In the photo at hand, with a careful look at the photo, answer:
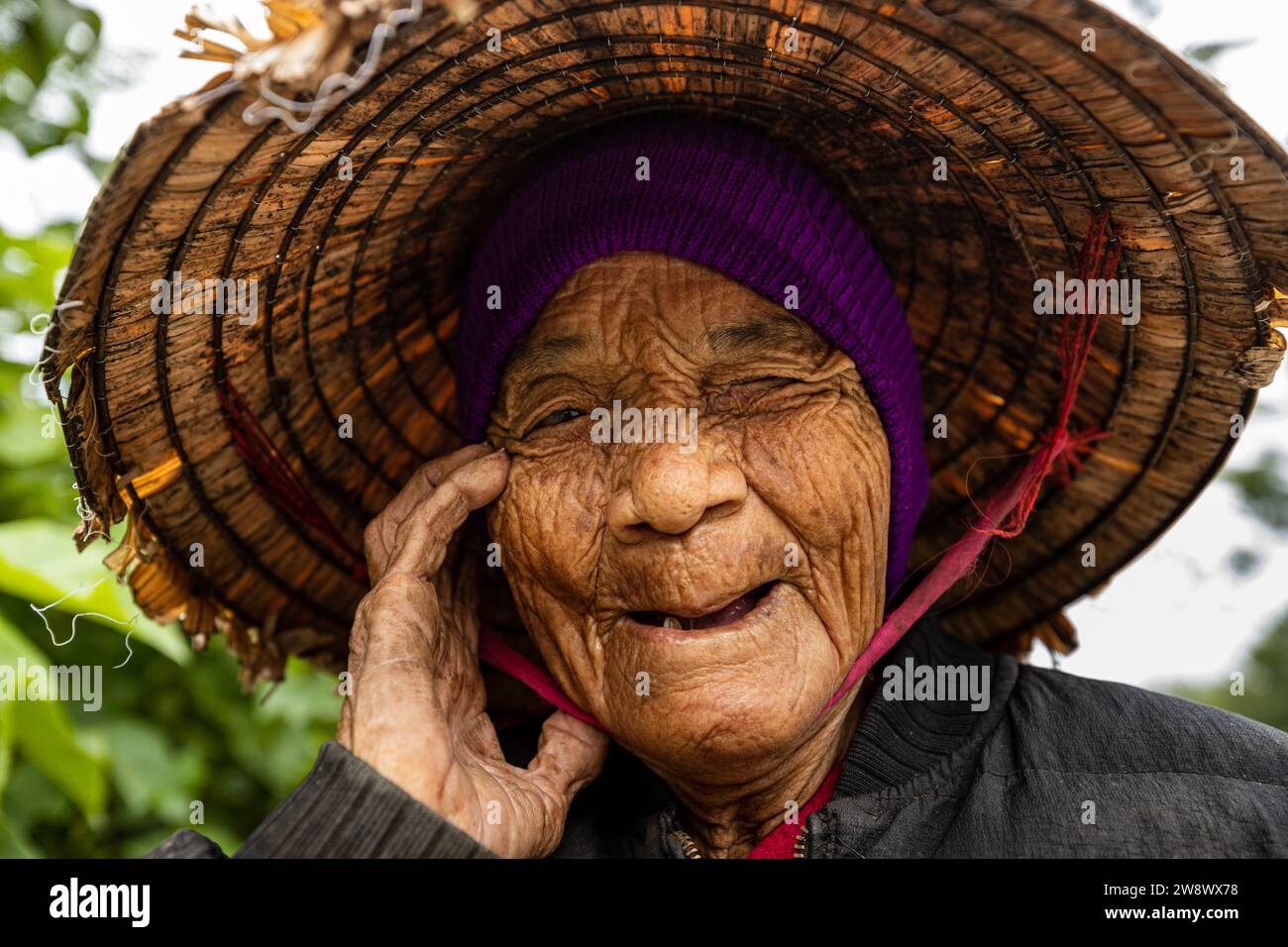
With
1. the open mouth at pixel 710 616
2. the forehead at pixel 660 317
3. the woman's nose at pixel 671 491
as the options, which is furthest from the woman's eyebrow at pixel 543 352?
the open mouth at pixel 710 616

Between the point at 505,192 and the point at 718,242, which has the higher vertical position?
the point at 505,192

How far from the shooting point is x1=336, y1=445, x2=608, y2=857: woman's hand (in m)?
1.90

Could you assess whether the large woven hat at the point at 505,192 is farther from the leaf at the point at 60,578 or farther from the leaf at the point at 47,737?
the leaf at the point at 47,737

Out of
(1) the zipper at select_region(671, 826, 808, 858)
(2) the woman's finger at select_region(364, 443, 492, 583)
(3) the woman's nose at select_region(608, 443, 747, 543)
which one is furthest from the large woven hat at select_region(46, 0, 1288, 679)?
(1) the zipper at select_region(671, 826, 808, 858)

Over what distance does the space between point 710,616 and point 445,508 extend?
0.54 metres

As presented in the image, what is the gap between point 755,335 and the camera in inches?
82.1

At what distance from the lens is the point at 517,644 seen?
2715 mm

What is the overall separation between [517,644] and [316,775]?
984 mm

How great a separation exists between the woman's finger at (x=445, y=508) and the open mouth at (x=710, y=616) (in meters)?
0.38

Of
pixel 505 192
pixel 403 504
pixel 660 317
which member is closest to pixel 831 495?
pixel 660 317

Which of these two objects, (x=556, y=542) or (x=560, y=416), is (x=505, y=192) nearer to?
(x=560, y=416)

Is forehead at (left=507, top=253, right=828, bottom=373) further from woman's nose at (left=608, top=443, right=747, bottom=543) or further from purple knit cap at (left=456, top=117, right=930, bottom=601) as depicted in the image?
woman's nose at (left=608, top=443, right=747, bottom=543)

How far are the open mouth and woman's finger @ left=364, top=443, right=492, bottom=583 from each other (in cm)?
49
